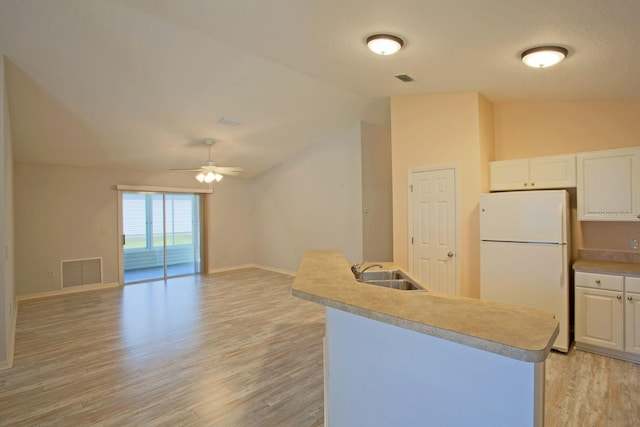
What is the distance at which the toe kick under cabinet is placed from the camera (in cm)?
301

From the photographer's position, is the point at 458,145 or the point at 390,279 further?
the point at 458,145

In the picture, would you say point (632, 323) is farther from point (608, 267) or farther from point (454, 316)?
point (454, 316)

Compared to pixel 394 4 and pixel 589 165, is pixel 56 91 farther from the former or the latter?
pixel 589 165

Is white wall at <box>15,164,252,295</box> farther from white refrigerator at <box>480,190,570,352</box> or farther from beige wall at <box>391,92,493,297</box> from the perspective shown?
white refrigerator at <box>480,190,570,352</box>

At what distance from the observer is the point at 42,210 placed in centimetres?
576

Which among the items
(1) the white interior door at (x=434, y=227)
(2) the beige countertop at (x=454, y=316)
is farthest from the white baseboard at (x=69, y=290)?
(2) the beige countertop at (x=454, y=316)

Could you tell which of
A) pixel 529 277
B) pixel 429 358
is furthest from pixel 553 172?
pixel 429 358

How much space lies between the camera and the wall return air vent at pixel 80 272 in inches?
236

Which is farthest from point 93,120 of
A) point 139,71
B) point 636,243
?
point 636,243

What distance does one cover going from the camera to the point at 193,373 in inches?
118

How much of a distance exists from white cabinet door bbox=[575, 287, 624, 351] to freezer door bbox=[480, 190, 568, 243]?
1.98ft

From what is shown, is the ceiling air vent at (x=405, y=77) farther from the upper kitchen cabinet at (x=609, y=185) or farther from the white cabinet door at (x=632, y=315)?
the white cabinet door at (x=632, y=315)

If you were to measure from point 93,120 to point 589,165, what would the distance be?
6.01m

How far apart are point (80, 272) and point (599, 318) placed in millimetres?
7887
